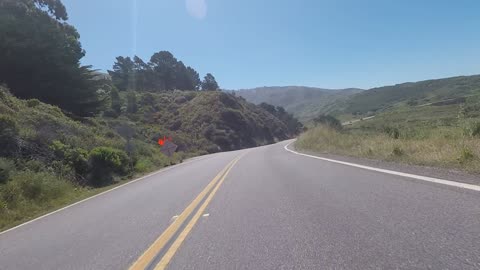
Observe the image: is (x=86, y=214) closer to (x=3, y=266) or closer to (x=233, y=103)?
(x=3, y=266)

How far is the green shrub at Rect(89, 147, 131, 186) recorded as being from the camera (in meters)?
19.7

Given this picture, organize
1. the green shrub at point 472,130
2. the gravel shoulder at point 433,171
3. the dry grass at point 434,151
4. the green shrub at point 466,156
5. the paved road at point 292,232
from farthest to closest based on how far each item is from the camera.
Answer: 1. the green shrub at point 472,130
2. the dry grass at point 434,151
3. the green shrub at point 466,156
4. the gravel shoulder at point 433,171
5. the paved road at point 292,232

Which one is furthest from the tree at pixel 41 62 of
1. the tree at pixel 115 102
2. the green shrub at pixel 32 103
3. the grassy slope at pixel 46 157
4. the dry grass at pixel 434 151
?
the tree at pixel 115 102

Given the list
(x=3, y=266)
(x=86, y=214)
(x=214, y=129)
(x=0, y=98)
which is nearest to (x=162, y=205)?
(x=86, y=214)

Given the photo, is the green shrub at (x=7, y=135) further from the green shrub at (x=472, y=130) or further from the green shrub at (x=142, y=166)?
the green shrub at (x=472, y=130)

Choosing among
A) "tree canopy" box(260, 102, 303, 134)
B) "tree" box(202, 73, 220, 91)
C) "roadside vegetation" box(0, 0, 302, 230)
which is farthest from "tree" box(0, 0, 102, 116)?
"tree" box(202, 73, 220, 91)

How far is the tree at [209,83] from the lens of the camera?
455 feet

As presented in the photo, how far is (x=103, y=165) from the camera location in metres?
20.5

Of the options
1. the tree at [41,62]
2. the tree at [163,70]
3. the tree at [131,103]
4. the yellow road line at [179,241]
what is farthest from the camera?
the tree at [163,70]

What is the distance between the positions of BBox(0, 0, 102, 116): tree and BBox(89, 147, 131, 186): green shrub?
15.9 m

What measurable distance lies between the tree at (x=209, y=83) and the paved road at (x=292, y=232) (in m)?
130

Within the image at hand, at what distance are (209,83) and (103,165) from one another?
397 feet

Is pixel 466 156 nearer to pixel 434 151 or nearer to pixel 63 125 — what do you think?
pixel 434 151

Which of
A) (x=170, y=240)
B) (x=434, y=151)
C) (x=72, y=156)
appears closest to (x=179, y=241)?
(x=170, y=240)
